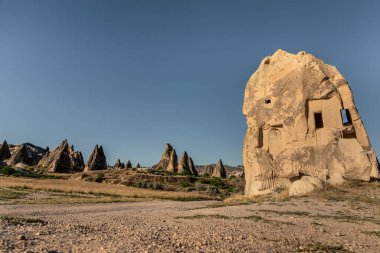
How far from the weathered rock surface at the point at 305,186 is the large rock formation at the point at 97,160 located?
5710cm

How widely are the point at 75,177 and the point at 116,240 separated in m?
49.7

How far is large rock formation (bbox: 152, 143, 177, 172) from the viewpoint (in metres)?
72.8

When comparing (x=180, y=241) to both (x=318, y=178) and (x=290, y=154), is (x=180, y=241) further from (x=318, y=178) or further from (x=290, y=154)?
(x=290, y=154)

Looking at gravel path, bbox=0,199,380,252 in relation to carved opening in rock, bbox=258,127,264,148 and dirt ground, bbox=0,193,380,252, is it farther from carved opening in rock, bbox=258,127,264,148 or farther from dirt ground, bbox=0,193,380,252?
carved opening in rock, bbox=258,127,264,148

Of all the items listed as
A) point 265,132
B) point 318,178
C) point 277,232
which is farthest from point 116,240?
point 265,132

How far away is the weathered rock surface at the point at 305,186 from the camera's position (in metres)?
15.6

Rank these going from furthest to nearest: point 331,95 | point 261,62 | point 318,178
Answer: point 261,62 → point 331,95 → point 318,178

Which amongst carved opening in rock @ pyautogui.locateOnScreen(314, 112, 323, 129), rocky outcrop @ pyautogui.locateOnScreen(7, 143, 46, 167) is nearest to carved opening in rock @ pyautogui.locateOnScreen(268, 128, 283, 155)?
carved opening in rock @ pyautogui.locateOnScreen(314, 112, 323, 129)

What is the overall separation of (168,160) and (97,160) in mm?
17952

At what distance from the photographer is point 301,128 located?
18547 millimetres

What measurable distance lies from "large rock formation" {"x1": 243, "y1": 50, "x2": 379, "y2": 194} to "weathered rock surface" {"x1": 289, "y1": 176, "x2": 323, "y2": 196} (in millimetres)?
832

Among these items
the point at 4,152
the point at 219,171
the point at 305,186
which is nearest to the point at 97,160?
the point at 4,152

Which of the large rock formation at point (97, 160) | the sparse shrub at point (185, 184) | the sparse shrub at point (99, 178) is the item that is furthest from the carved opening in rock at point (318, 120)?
the large rock formation at point (97, 160)

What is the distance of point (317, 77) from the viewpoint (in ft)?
62.3
